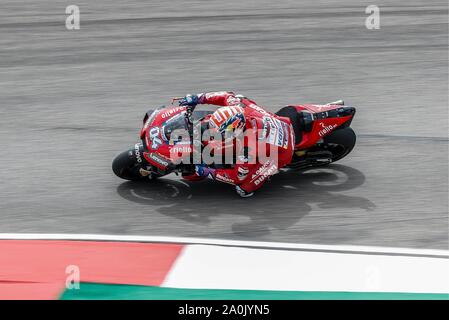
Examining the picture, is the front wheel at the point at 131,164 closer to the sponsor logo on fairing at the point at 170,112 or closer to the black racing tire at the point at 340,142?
the sponsor logo on fairing at the point at 170,112

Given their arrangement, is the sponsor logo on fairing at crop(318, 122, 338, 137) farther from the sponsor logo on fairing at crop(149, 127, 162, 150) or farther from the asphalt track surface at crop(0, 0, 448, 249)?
the sponsor logo on fairing at crop(149, 127, 162, 150)

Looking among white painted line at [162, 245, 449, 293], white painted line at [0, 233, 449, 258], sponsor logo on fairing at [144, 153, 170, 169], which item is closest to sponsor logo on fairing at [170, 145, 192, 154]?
sponsor logo on fairing at [144, 153, 170, 169]

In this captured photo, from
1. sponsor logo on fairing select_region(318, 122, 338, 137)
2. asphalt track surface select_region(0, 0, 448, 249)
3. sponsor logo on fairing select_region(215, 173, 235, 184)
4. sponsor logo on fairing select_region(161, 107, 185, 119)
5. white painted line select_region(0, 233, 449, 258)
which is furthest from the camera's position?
sponsor logo on fairing select_region(318, 122, 338, 137)

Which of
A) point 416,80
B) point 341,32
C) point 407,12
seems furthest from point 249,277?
point 407,12

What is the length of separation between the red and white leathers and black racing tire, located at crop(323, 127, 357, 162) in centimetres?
67

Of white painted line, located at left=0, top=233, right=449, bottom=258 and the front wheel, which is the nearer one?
white painted line, located at left=0, top=233, right=449, bottom=258

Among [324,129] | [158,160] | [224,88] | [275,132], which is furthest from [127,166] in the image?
[224,88]

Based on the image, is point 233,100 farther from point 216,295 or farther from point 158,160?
point 216,295

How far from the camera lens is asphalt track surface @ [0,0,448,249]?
8.95 metres

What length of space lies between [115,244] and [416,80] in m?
6.54

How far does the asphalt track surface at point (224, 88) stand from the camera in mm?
8945

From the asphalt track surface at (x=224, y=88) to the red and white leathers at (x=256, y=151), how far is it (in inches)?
12.0

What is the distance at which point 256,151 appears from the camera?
29.6ft

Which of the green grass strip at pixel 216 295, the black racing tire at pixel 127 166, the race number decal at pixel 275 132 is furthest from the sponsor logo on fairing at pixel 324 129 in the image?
the green grass strip at pixel 216 295
